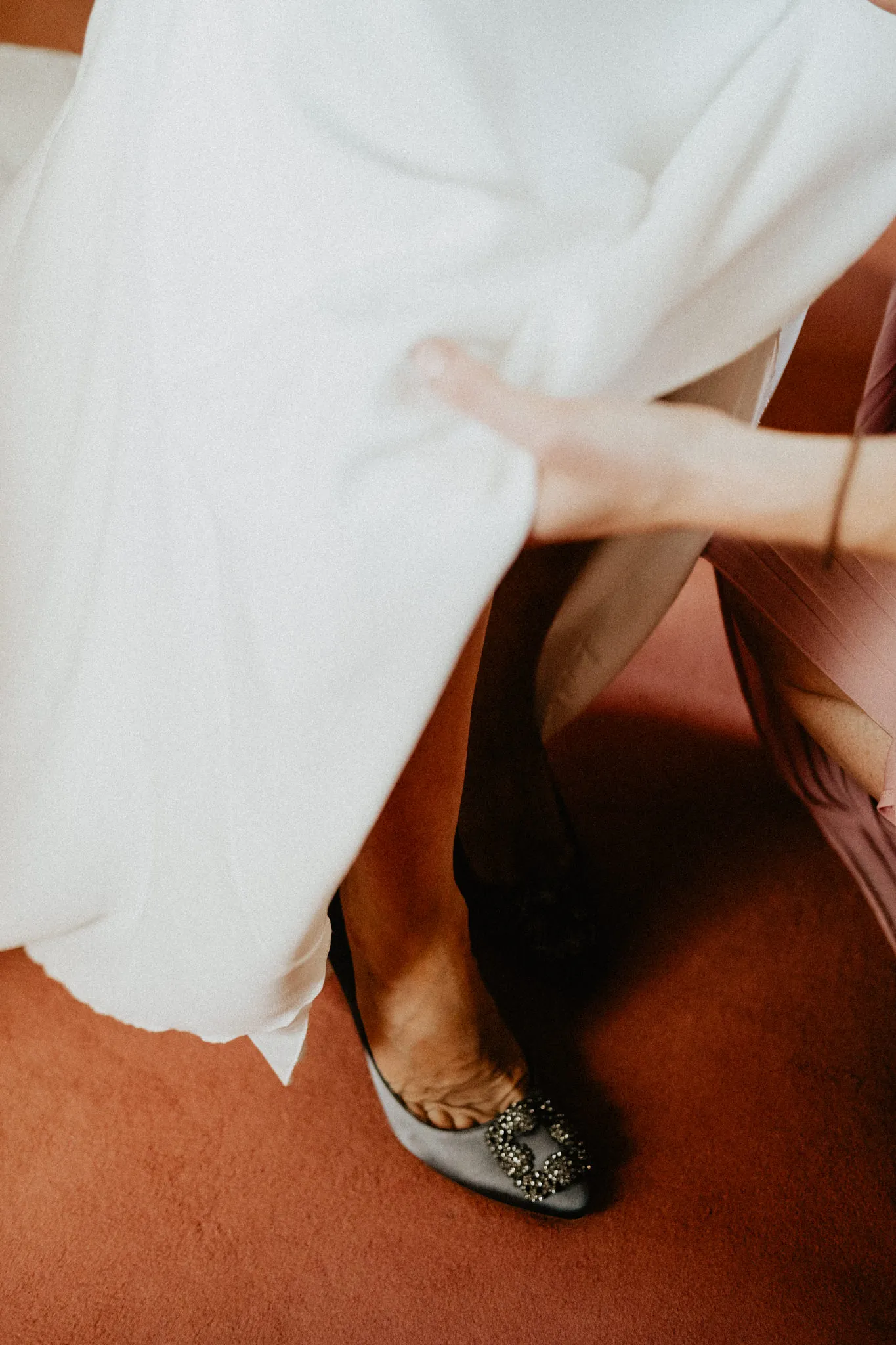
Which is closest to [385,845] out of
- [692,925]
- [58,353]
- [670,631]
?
Result: [58,353]

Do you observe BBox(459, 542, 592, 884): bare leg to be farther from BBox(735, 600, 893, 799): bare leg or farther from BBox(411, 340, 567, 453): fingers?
BBox(411, 340, 567, 453): fingers

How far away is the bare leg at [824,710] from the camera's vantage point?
80 cm

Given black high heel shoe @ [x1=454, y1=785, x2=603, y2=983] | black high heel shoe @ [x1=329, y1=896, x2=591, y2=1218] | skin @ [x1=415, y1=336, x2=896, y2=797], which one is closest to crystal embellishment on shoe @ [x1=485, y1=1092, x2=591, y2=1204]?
black high heel shoe @ [x1=329, y1=896, x2=591, y2=1218]

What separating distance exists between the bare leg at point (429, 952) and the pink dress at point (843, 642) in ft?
0.93

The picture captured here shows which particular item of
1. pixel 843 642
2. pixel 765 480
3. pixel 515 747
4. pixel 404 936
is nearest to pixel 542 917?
pixel 515 747

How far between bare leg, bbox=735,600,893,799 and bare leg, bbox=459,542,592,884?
0.18 metres

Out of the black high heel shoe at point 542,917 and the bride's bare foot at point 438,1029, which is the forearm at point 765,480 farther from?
the black high heel shoe at point 542,917

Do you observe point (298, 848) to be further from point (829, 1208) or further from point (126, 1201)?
point (829, 1208)

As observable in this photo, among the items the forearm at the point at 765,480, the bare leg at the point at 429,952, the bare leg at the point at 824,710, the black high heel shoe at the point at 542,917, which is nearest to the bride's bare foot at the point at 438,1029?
the bare leg at the point at 429,952

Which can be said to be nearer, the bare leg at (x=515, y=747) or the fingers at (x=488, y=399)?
the fingers at (x=488, y=399)

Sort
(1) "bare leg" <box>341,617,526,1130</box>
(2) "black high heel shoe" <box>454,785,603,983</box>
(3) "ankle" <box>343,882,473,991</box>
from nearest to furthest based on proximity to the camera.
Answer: (1) "bare leg" <box>341,617,526,1130</box> < (3) "ankle" <box>343,882,473,991</box> < (2) "black high heel shoe" <box>454,785,603,983</box>

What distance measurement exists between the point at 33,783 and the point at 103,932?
4.9 inches

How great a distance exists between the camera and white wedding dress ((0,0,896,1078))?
1.53ft

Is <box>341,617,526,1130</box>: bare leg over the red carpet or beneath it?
over
